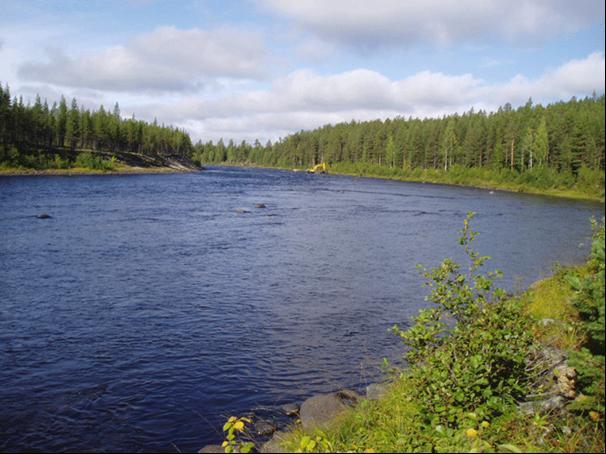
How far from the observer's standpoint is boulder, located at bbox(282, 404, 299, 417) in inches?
483

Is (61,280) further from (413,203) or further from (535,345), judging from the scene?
(413,203)

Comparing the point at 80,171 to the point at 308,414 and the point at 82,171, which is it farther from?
the point at 308,414

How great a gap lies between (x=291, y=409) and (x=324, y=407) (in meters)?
1.11

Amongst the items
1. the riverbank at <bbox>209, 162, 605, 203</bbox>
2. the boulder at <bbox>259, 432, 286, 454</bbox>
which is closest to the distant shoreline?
the riverbank at <bbox>209, 162, 605, 203</bbox>

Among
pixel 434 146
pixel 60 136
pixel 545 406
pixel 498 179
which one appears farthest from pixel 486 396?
pixel 60 136

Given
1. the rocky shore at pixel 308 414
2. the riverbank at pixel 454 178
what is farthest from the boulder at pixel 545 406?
the riverbank at pixel 454 178

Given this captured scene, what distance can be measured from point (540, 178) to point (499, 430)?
107 metres

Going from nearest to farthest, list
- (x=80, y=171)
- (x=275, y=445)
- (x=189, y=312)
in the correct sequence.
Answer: (x=275, y=445) → (x=189, y=312) → (x=80, y=171)

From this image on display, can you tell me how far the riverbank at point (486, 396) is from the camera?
6.99m

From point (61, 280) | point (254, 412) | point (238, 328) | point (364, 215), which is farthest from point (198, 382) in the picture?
point (364, 215)

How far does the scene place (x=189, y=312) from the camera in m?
20.0

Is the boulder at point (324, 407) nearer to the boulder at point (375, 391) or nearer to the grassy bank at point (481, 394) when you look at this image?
the boulder at point (375, 391)

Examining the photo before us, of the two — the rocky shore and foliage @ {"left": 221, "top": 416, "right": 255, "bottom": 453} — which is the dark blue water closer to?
the rocky shore

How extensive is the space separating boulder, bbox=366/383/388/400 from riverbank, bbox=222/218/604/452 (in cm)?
117
